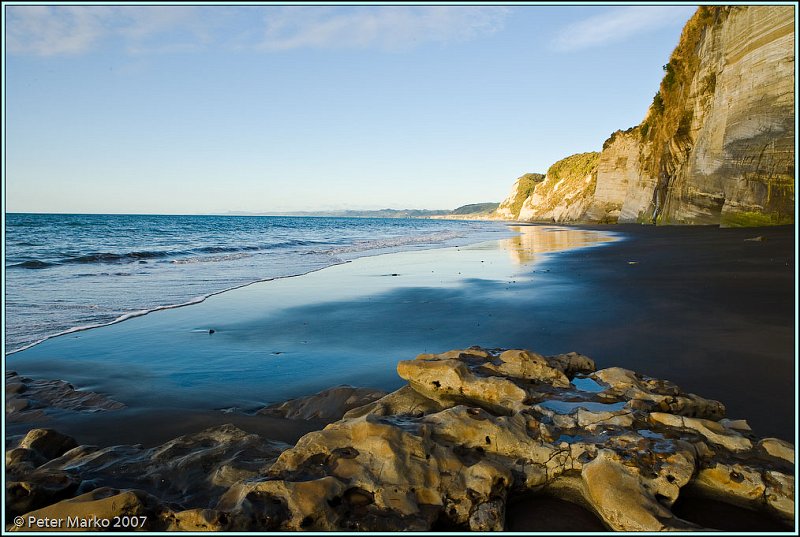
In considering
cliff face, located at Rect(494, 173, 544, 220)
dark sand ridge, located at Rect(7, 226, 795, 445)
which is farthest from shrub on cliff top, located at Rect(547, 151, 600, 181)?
dark sand ridge, located at Rect(7, 226, 795, 445)

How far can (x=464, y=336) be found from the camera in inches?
248

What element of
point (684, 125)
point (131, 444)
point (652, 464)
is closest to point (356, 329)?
point (131, 444)

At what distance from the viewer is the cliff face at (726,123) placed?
16406 millimetres

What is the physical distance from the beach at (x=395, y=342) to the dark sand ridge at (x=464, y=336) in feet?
0.07

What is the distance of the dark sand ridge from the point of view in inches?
156

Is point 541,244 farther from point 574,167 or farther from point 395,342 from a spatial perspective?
point 574,167

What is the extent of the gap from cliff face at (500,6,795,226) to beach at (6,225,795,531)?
30.1 ft

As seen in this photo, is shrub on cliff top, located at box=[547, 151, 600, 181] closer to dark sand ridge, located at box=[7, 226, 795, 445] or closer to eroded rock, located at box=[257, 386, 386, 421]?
dark sand ridge, located at box=[7, 226, 795, 445]

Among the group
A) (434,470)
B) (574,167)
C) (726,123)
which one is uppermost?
(574,167)

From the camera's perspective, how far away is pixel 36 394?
4.41 m

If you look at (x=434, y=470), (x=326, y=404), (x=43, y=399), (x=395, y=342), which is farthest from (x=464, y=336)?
(x=43, y=399)

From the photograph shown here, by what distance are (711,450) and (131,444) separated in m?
3.92

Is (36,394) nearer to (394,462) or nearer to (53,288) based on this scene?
(394,462)

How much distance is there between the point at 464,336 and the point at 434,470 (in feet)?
12.7
